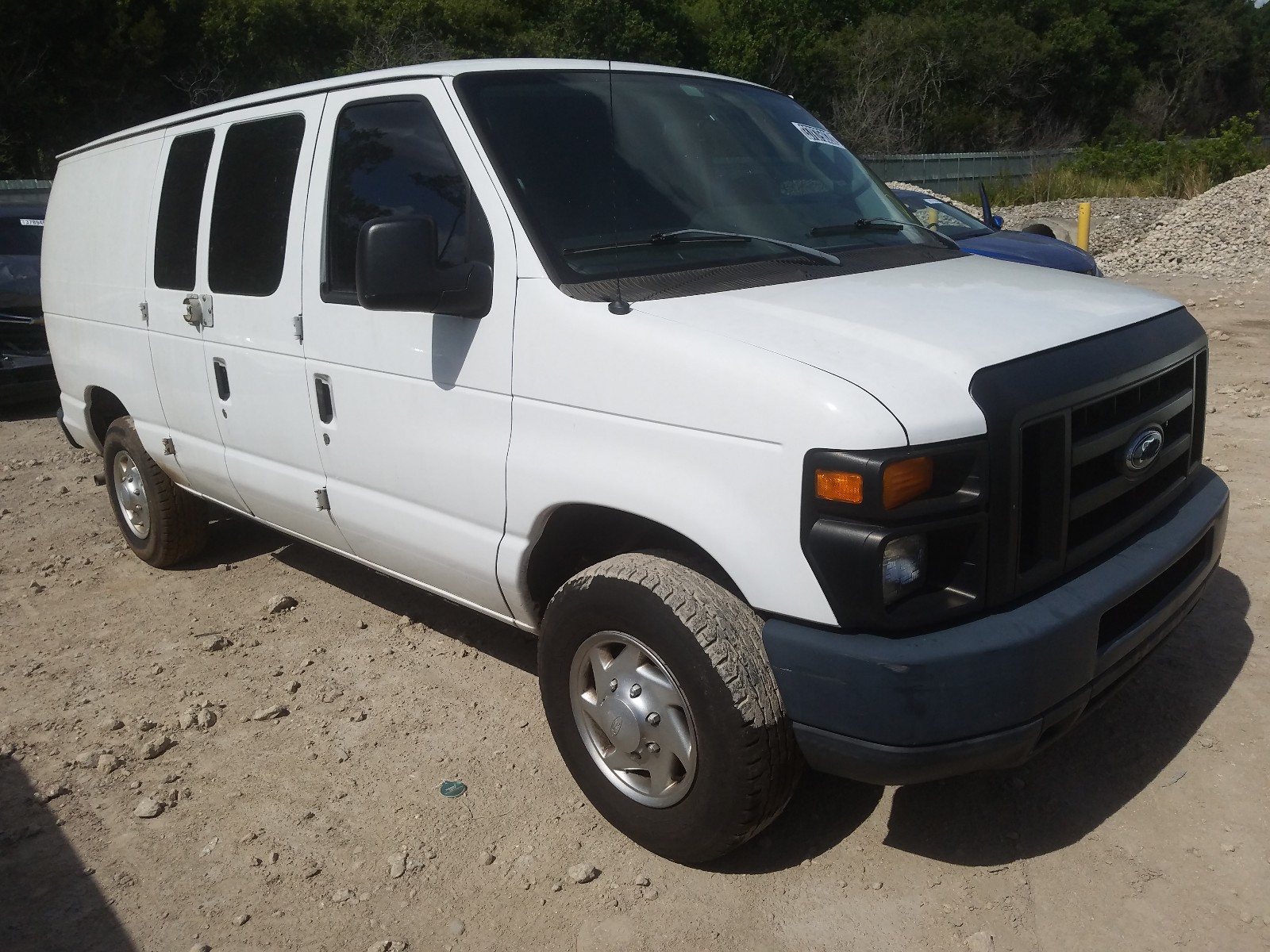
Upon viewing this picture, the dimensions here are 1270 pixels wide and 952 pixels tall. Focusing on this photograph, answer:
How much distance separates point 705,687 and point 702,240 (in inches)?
53.8

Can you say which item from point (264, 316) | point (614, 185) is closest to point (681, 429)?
point (614, 185)

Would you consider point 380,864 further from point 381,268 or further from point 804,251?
point 804,251

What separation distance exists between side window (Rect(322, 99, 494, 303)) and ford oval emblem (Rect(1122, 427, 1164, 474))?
1856 mm

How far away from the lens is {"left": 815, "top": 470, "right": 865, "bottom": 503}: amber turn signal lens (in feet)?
8.01

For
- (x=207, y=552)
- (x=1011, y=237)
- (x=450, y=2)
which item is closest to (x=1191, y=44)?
(x=450, y=2)

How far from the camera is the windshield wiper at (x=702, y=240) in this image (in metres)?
3.22

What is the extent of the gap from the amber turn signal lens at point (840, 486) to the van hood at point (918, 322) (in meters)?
0.16

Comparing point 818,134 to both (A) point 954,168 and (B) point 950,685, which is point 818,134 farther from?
(A) point 954,168

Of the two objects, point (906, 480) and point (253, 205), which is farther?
point (253, 205)

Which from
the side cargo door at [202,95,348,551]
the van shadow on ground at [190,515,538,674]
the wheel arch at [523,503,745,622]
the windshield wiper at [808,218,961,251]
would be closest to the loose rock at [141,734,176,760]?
the side cargo door at [202,95,348,551]

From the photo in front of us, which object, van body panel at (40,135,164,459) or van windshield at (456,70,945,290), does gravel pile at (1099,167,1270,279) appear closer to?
van windshield at (456,70,945,290)

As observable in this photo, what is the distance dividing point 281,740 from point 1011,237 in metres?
7.62

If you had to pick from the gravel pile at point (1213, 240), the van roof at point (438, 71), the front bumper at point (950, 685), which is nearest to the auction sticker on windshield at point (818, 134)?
the van roof at point (438, 71)

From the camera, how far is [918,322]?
280 centimetres
